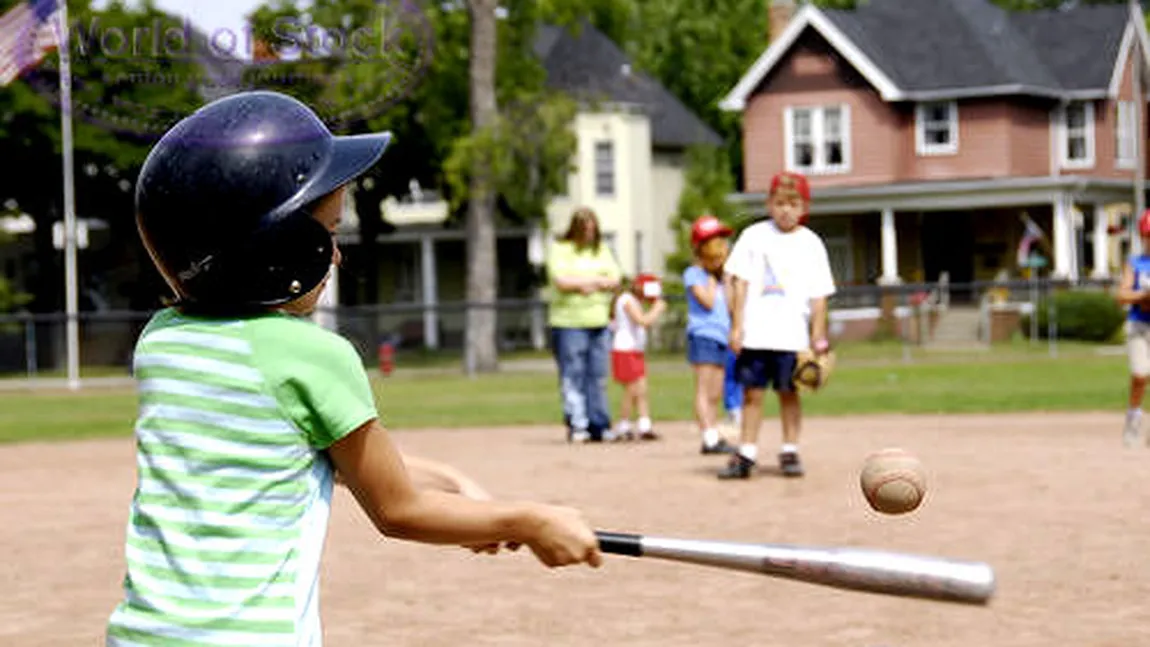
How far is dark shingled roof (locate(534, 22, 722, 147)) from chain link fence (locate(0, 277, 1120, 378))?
1558cm

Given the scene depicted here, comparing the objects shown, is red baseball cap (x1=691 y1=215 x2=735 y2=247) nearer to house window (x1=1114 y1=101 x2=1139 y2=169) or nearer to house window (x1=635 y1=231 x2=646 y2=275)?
house window (x1=1114 y1=101 x2=1139 y2=169)

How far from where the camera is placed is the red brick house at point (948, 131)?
2021 inches

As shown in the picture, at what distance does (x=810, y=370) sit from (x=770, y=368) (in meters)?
0.30

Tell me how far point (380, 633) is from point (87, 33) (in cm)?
3532

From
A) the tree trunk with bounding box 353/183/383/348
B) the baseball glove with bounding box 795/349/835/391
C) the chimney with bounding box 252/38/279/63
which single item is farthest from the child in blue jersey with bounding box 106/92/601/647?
the tree trunk with bounding box 353/183/383/348

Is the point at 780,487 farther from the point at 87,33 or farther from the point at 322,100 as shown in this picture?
the point at 87,33

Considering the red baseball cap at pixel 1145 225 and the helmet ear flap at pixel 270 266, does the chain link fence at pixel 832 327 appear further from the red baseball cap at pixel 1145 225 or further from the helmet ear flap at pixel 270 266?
the helmet ear flap at pixel 270 266

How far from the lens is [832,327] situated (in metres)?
37.6

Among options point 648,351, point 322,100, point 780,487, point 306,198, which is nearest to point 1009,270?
point 648,351

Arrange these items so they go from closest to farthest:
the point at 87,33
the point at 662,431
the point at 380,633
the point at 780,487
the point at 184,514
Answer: the point at 184,514, the point at 380,633, the point at 780,487, the point at 662,431, the point at 87,33

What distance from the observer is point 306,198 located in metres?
3.70

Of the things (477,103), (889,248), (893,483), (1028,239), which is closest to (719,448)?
(893,483)

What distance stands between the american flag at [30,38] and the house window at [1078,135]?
28.2 metres

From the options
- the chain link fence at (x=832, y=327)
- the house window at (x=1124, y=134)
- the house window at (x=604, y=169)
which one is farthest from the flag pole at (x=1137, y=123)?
the house window at (x=604, y=169)
